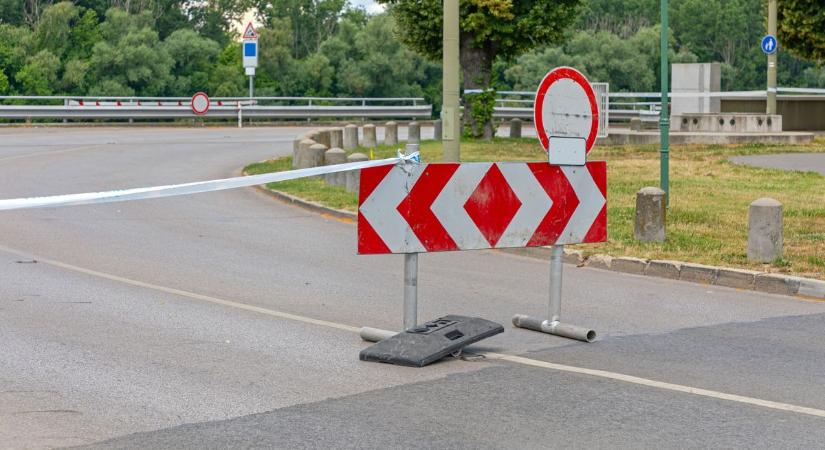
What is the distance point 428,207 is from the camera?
27.5ft

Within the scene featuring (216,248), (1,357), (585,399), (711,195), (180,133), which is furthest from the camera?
(180,133)

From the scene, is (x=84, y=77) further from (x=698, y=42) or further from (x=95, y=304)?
(x=698, y=42)

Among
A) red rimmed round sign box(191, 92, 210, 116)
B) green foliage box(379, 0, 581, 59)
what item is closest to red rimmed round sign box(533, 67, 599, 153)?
green foliage box(379, 0, 581, 59)

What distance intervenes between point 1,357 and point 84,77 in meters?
47.9

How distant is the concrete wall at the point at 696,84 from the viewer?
40156 millimetres

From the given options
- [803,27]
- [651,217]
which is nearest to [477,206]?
[651,217]

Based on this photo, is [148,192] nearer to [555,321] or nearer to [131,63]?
[555,321]

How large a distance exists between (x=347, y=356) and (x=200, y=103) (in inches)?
1375

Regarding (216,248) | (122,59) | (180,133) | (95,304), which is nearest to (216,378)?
(95,304)

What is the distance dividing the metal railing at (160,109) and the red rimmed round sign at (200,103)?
2.51 meters

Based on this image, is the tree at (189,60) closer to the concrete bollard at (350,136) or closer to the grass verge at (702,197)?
the concrete bollard at (350,136)

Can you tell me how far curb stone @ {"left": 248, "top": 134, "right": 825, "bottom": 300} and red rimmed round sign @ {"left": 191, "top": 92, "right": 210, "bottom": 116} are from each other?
2985cm

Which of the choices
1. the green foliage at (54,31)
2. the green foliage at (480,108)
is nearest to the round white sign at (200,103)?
the green foliage at (480,108)

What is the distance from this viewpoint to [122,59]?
177 ft
